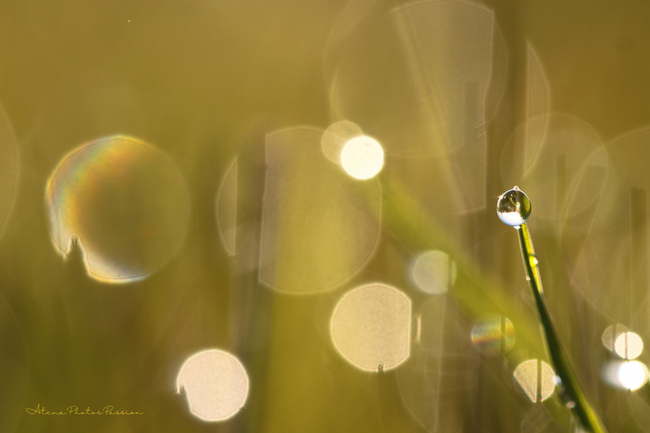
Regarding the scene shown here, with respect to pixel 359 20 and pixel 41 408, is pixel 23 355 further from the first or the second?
pixel 359 20

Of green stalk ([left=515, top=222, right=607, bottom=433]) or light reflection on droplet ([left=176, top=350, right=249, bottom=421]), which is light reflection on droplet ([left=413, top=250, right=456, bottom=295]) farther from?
green stalk ([left=515, top=222, right=607, bottom=433])

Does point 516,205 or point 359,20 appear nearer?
point 516,205

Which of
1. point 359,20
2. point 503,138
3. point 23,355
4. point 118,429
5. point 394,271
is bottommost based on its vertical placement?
point 118,429

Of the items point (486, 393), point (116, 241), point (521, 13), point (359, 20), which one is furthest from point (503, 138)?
point (116, 241)

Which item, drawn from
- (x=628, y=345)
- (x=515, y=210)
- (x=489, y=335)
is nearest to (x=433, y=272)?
(x=489, y=335)

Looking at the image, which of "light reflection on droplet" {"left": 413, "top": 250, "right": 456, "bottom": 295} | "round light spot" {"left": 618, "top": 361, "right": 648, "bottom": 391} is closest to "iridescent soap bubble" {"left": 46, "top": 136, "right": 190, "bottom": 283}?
"light reflection on droplet" {"left": 413, "top": 250, "right": 456, "bottom": 295}
